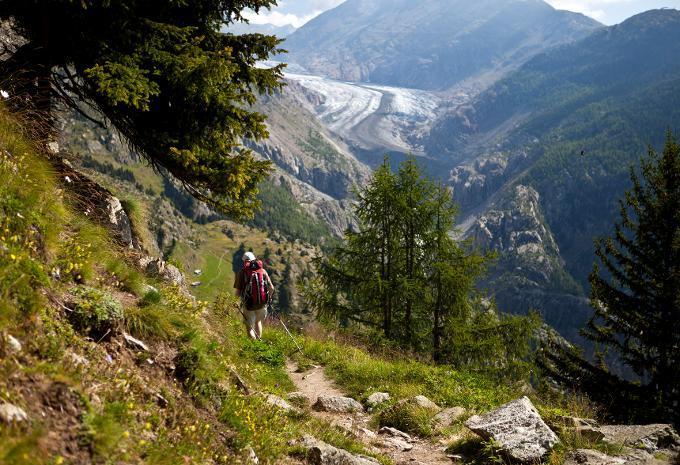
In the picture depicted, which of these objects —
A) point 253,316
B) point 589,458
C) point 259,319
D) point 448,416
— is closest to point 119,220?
point 253,316

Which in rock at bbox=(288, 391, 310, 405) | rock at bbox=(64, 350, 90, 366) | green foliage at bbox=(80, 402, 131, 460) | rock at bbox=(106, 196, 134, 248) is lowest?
rock at bbox=(288, 391, 310, 405)

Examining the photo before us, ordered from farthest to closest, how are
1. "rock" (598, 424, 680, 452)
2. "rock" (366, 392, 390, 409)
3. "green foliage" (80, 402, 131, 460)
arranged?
"rock" (366, 392, 390, 409) → "rock" (598, 424, 680, 452) → "green foliage" (80, 402, 131, 460)

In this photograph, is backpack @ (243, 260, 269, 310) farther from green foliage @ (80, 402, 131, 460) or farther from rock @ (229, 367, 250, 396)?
green foliage @ (80, 402, 131, 460)

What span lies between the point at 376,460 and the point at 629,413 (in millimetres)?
13474

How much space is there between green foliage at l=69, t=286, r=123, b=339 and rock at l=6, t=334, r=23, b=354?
114 cm

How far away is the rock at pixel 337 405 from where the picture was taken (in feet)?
34.7

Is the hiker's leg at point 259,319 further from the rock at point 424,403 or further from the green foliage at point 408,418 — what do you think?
the rock at point 424,403

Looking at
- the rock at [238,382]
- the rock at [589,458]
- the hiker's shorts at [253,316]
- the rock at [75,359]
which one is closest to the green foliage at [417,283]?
the hiker's shorts at [253,316]

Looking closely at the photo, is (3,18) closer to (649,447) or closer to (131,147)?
(131,147)

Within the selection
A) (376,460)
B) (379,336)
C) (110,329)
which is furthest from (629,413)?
(110,329)

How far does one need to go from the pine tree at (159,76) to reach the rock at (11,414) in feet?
19.2

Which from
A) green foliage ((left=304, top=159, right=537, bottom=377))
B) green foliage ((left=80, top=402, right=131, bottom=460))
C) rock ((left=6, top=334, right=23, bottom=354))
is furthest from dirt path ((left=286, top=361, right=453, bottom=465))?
green foliage ((left=304, top=159, right=537, bottom=377))

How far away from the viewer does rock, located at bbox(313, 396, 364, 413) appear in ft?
34.7

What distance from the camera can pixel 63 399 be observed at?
159 inches
